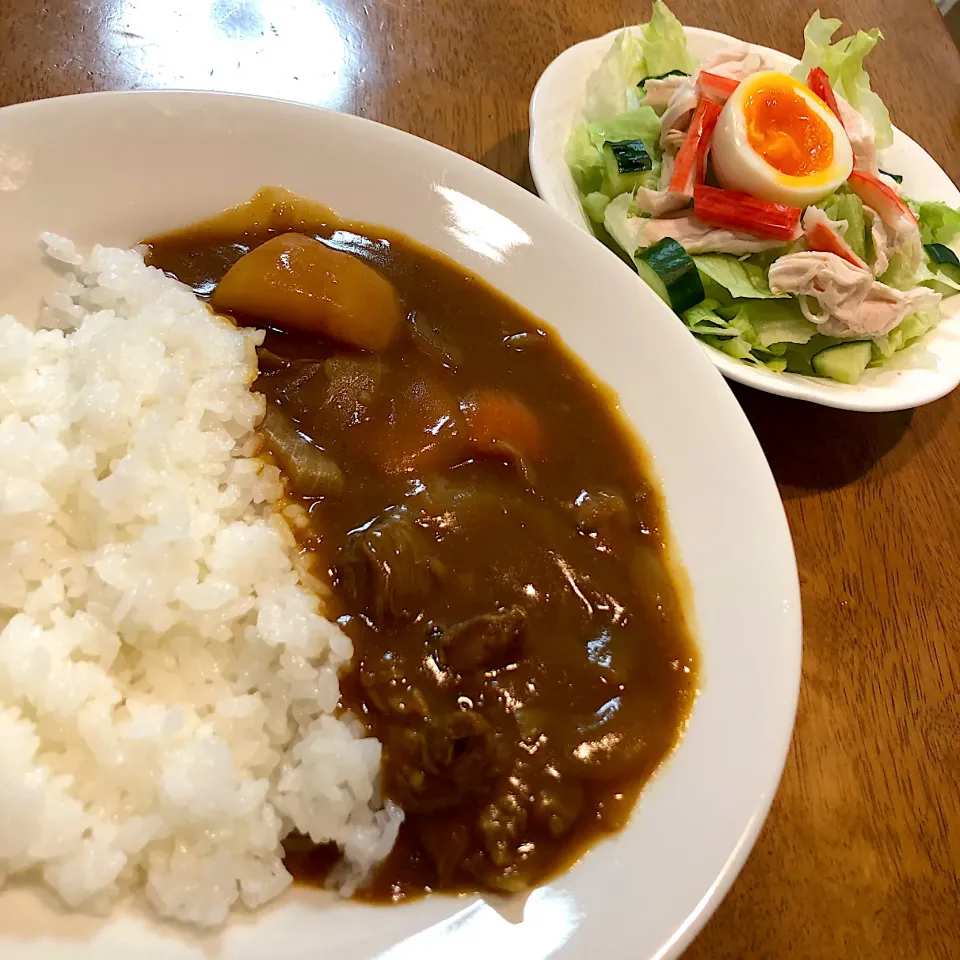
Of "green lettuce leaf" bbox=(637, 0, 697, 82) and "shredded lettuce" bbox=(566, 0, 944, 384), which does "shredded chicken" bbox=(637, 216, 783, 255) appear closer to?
"shredded lettuce" bbox=(566, 0, 944, 384)

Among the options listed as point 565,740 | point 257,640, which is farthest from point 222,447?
point 565,740

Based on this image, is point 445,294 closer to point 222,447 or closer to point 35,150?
point 222,447

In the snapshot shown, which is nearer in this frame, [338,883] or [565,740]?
[338,883]

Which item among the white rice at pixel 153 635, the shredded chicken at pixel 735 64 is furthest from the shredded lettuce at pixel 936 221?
the white rice at pixel 153 635

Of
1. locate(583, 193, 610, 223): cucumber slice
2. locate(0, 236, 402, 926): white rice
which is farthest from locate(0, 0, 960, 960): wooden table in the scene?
locate(0, 236, 402, 926): white rice

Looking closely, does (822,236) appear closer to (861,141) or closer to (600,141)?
(861,141)

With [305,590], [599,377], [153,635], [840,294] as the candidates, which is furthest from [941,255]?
[153,635]

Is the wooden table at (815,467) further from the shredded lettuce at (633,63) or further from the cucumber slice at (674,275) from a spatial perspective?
the cucumber slice at (674,275)
